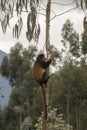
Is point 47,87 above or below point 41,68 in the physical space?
below

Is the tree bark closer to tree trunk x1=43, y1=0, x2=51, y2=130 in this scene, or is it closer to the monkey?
tree trunk x1=43, y1=0, x2=51, y2=130

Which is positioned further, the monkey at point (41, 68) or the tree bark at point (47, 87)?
the tree bark at point (47, 87)

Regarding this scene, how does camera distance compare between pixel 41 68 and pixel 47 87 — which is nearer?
pixel 41 68

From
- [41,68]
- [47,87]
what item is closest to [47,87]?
[47,87]

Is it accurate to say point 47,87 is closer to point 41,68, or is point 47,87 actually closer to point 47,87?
point 47,87

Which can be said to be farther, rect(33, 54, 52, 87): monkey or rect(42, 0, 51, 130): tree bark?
rect(42, 0, 51, 130): tree bark

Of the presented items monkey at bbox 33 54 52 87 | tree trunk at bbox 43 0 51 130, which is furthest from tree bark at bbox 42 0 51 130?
monkey at bbox 33 54 52 87

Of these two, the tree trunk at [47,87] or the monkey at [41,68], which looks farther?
the tree trunk at [47,87]

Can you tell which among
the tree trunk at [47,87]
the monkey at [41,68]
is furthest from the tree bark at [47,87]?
the monkey at [41,68]

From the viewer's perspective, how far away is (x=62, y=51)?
17844 millimetres

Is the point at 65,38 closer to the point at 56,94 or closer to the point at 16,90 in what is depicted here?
the point at 56,94

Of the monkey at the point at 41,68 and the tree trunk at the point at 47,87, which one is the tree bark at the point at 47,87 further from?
the monkey at the point at 41,68

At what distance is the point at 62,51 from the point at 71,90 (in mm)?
1697

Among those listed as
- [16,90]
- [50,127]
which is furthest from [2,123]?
[50,127]
